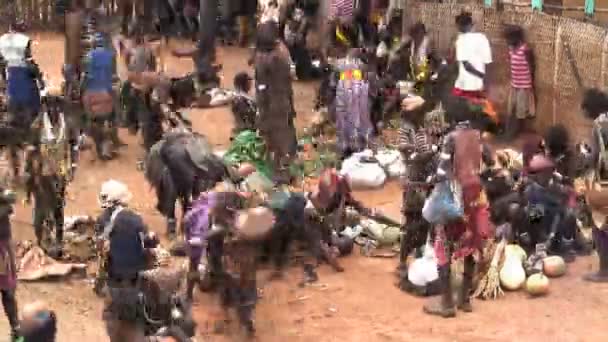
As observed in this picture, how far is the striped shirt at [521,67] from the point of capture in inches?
491

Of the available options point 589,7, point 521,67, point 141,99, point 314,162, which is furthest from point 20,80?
point 589,7

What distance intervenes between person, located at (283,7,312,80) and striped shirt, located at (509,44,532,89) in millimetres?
3642

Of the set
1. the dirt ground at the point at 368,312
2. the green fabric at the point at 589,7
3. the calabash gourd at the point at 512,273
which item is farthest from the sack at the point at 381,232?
the green fabric at the point at 589,7

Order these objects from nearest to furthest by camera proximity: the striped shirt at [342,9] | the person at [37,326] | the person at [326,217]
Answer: the person at [37,326] → the person at [326,217] → the striped shirt at [342,9]

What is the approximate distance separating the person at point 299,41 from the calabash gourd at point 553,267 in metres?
6.91

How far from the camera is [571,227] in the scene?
9562 millimetres

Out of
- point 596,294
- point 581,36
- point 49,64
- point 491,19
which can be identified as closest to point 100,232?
point 596,294

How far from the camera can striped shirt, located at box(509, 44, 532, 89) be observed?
1248cm

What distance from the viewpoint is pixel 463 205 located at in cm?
820

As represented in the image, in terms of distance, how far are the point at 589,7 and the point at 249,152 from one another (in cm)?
515

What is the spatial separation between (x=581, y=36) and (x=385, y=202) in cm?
303

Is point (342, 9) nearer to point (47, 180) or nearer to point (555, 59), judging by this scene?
point (555, 59)

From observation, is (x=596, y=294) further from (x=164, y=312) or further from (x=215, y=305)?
(x=164, y=312)

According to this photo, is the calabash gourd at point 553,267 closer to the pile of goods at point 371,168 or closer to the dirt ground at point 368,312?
the dirt ground at point 368,312
